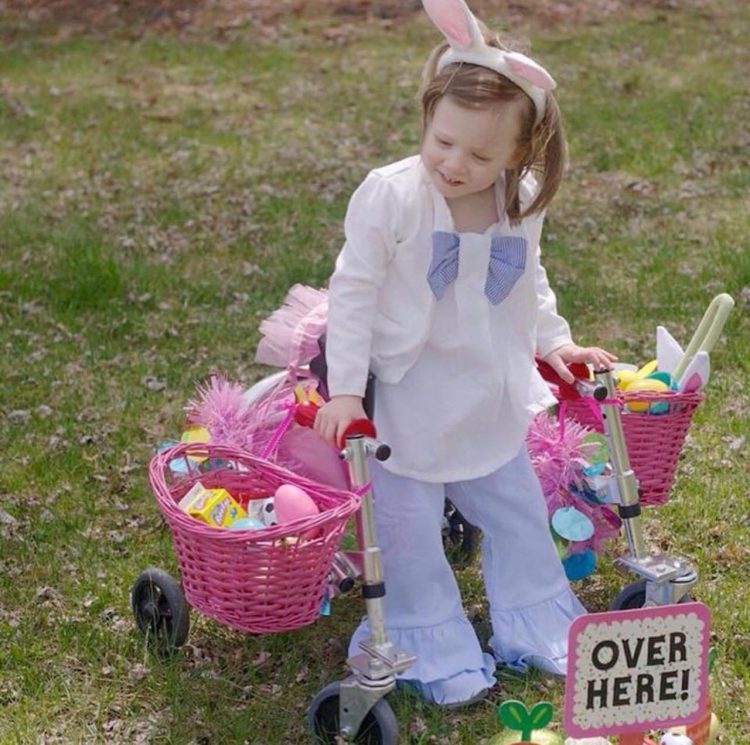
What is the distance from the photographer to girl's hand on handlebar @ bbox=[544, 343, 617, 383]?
3605 millimetres

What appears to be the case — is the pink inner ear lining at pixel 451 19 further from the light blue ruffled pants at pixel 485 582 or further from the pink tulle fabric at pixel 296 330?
the light blue ruffled pants at pixel 485 582

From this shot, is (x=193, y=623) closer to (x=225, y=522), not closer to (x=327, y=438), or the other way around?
(x=225, y=522)

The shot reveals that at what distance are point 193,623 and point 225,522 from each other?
0.55 meters

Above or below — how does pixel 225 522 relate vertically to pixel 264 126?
above

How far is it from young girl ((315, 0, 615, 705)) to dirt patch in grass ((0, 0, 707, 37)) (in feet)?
25.6

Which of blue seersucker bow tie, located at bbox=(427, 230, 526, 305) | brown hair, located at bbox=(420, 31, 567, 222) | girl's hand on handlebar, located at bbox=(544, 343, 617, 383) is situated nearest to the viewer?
brown hair, located at bbox=(420, 31, 567, 222)

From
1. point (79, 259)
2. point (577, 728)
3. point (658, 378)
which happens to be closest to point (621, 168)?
point (79, 259)

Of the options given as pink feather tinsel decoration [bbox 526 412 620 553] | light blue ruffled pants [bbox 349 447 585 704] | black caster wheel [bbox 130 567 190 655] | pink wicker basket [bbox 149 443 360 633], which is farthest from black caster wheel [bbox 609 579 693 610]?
black caster wheel [bbox 130 567 190 655]

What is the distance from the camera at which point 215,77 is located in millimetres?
9758

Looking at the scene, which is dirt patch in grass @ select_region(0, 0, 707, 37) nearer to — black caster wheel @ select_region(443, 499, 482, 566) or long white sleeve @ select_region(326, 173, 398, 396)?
black caster wheel @ select_region(443, 499, 482, 566)

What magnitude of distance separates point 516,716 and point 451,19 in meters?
1.59

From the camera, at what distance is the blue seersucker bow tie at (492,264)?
133 inches

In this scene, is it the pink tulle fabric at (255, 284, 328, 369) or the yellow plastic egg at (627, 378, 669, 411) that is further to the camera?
the yellow plastic egg at (627, 378, 669, 411)

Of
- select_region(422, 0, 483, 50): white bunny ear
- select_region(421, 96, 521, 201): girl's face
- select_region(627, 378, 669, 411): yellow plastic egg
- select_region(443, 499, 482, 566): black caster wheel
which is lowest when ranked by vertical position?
select_region(443, 499, 482, 566): black caster wheel
